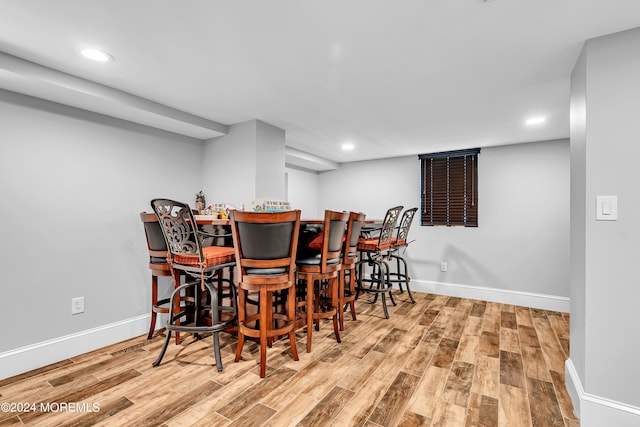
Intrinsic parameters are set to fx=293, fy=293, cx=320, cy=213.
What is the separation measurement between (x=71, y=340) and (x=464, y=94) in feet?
12.4

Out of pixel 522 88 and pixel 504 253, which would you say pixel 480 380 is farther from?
pixel 504 253

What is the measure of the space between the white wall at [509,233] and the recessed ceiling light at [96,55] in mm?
4009

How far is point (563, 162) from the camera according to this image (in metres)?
3.70

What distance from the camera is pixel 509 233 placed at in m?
3.99

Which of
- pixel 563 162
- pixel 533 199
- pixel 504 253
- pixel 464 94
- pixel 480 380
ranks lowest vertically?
pixel 480 380

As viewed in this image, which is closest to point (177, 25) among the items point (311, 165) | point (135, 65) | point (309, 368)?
point (135, 65)

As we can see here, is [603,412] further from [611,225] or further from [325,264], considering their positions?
[325,264]

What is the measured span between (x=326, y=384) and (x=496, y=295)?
10.3ft

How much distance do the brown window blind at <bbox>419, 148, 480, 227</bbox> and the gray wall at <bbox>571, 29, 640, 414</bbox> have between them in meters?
2.64

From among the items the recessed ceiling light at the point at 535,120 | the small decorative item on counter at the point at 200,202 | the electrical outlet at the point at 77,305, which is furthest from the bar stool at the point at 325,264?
the recessed ceiling light at the point at 535,120

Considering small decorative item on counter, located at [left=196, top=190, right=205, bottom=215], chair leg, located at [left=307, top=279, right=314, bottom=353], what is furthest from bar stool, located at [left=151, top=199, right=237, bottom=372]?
small decorative item on counter, located at [left=196, top=190, right=205, bottom=215]

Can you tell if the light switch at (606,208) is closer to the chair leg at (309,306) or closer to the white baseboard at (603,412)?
the white baseboard at (603,412)

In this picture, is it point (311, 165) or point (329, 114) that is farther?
point (311, 165)

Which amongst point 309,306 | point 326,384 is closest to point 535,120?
point 309,306
